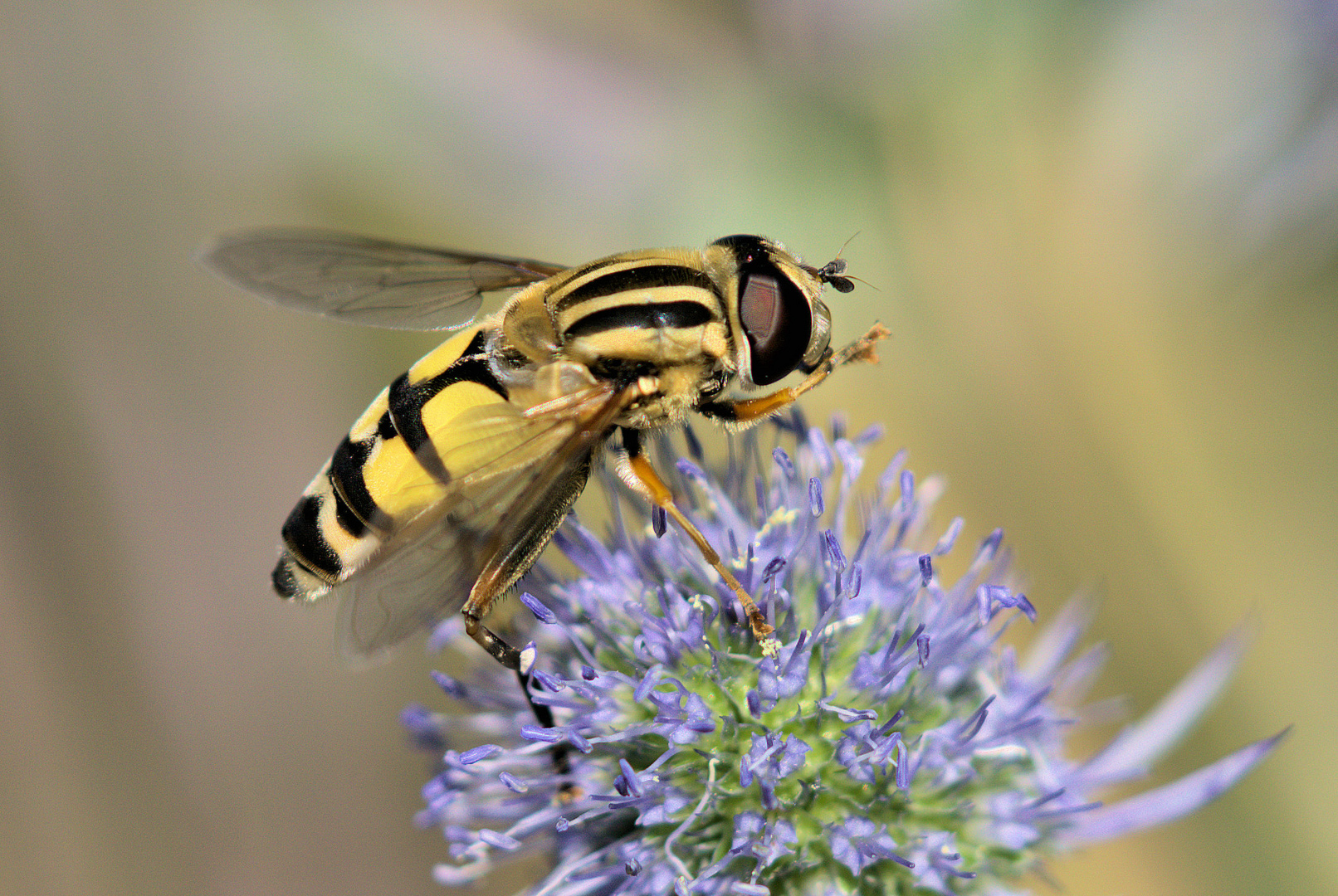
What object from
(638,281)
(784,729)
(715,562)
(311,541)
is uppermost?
(638,281)

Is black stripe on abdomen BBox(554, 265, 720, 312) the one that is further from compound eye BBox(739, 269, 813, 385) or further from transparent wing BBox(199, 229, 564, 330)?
transparent wing BBox(199, 229, 564, 330)

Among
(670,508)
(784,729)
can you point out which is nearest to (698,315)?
(670,508)

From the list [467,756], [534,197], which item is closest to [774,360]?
[467,756]

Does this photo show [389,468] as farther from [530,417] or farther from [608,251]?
[608,251]

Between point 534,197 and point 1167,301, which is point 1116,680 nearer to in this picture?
point 1167,301

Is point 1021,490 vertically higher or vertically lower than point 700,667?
higher

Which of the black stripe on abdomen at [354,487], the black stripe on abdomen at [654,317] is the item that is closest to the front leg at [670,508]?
the black stripe on abdomen at [654,317]
